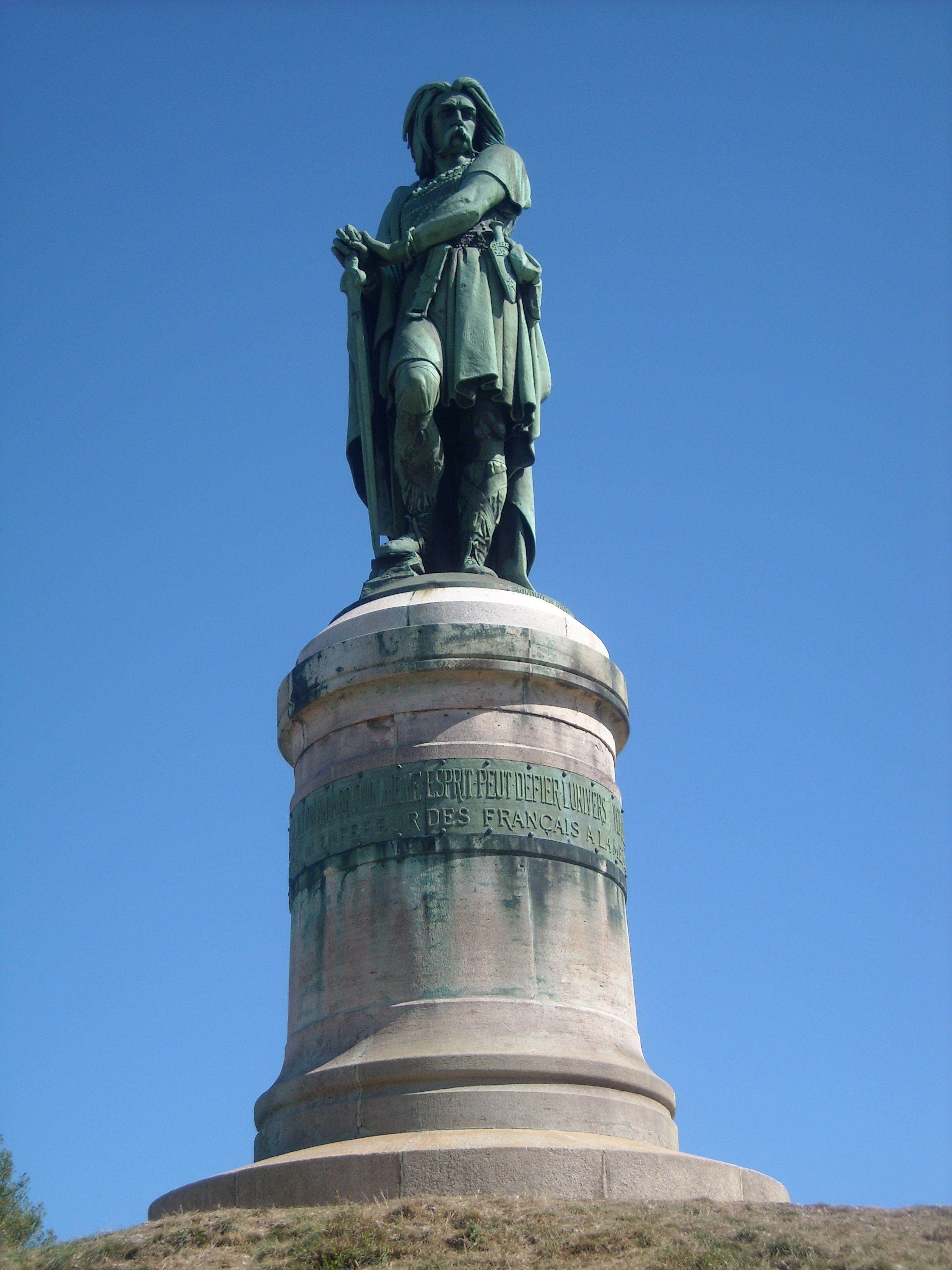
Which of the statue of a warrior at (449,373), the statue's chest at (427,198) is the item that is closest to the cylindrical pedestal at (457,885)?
the statue of a warrior at (449,373)

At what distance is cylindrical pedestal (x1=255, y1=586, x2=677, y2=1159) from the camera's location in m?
9.59

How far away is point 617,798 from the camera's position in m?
11.6

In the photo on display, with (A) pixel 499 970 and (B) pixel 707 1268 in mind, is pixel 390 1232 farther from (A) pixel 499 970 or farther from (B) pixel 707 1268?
(A) pixel 499 970

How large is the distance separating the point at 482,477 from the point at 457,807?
3681 mm

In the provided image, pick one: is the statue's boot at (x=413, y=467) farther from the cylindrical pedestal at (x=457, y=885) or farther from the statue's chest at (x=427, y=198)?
the statue's chest at (x=427, y=198)

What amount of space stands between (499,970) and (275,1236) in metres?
2.41

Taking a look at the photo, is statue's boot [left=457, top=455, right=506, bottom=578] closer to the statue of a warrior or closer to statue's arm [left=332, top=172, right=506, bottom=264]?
the statue of a warrior

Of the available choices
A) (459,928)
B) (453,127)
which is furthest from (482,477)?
(459,928)

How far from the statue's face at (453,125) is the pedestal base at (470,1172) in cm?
879

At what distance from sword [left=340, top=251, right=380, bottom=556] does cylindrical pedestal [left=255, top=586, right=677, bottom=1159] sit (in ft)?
5.77

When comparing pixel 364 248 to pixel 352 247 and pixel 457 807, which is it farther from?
pixel 457 807

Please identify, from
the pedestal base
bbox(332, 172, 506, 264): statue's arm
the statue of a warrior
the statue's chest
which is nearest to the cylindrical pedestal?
the pedestal base

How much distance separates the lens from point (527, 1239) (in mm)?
7816

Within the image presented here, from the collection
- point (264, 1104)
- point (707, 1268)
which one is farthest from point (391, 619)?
point (707, 1268)
